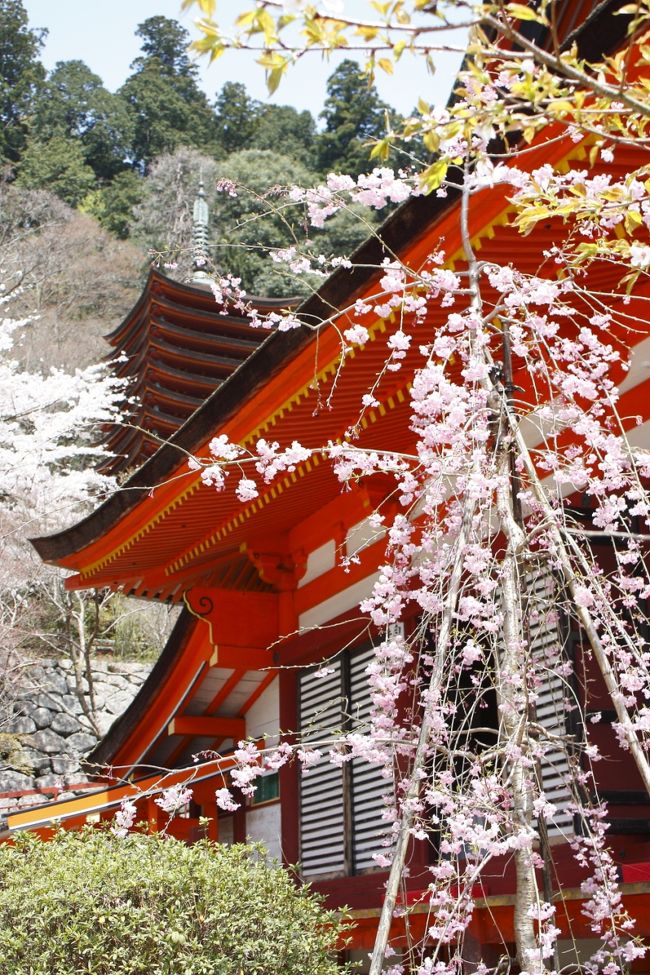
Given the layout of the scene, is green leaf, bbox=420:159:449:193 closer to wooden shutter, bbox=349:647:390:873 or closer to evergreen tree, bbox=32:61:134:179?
wooden shutter, bbox=349:647:390:873

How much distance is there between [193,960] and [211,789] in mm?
5177

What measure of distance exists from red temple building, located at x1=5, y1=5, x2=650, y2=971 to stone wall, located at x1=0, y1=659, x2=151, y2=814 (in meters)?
10.1

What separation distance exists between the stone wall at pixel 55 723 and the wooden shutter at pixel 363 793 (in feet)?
45.4

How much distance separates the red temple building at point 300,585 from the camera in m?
4.54

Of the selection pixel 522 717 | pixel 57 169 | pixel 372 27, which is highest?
pixel 57 169

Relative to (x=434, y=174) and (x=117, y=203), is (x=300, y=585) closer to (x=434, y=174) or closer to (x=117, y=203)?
(x=434, y=174)

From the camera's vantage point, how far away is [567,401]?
385 centimetres

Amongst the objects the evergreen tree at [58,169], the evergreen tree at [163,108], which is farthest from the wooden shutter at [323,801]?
the evergreen tree at [163,108]

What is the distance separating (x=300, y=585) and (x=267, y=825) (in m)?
2.00

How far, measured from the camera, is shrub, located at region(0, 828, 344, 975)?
14.5ft

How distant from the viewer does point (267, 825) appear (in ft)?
28.7

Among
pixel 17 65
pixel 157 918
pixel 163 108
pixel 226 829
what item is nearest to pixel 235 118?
pixel 163 108

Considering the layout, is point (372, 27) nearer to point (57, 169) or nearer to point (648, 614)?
point (648, 614)

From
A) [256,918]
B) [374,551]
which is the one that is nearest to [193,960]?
[256,918]
